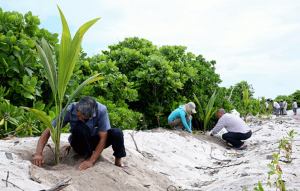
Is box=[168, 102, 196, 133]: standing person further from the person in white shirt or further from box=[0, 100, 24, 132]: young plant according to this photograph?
box=[0, 100, 24, 132]: young plant

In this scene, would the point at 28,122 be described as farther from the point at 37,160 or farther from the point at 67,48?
the point at 67,48

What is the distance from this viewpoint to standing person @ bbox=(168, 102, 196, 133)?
6.36m

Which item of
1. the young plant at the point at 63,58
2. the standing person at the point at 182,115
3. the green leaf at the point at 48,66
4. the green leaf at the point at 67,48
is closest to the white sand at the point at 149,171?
the young plant at the point at 63,58

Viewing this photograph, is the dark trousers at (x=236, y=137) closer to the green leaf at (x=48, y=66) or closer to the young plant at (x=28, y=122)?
the young plant at (x=28, y=122)

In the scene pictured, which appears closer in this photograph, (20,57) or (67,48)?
(67,48)

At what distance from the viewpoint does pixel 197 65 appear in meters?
8.74

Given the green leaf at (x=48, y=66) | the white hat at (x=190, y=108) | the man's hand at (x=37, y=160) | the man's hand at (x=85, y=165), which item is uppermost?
the green leaf at (x=48, y=66)

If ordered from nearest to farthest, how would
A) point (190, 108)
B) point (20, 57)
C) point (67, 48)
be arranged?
1. point (67, 48)
2. point (20, 57)
3. point (190, 108)

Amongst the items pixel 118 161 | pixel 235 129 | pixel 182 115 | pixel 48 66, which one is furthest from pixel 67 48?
pixel 235 129

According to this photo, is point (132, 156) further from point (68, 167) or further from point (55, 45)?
point (55, 45)

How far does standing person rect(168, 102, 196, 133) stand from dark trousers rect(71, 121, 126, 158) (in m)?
3.84

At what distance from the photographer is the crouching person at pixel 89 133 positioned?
2424mm

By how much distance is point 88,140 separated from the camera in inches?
104

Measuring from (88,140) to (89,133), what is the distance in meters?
0.09
